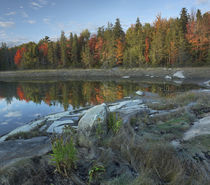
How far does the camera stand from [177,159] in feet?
9.41

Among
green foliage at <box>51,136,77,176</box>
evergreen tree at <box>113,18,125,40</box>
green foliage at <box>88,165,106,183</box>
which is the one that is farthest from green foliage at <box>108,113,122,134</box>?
evergreen tree at <box>113,18,125,40</box>

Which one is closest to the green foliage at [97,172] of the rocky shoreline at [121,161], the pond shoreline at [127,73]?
the rocky shoreline at [121,161]

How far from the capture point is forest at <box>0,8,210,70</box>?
37750 millimetres

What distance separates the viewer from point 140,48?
147 feet

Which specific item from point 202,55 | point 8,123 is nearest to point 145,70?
point 202,55

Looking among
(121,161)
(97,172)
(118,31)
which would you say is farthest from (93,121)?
(118,31)

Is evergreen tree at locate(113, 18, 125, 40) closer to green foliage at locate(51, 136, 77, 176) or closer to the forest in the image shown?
the forest

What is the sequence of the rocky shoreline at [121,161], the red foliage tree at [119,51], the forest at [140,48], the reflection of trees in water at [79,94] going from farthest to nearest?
the red foliage tree at [119,51]
the forest at [140,48]
the reflection of trees in water at [79,94]
the rocky shoreline at [121,161]

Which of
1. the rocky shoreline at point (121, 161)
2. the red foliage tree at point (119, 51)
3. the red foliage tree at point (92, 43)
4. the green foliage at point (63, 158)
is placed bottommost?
the rocky shoreline at point (121, 161)

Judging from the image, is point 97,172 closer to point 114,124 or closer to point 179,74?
point 114,124

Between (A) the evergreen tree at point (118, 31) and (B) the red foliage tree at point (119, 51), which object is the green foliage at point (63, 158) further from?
(A) the evergreen tree at point (118, 31)

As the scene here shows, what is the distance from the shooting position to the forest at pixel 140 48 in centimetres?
3775

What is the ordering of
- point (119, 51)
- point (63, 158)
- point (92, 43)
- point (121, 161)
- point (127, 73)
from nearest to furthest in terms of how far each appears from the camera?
1. point (63, 158)
2. point (121, 161)
3. point (127, 73)
4. point (119, 51)
5. point (92, 43)

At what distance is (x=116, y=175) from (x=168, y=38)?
43.9m
